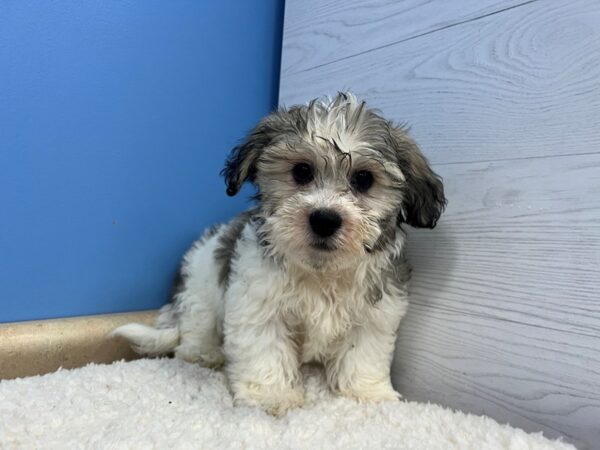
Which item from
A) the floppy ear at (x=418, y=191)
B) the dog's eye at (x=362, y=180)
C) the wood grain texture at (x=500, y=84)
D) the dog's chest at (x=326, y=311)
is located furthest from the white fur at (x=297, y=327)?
the wood grain texture at (x=500, y=84)

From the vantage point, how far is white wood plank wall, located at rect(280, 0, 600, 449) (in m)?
1.20

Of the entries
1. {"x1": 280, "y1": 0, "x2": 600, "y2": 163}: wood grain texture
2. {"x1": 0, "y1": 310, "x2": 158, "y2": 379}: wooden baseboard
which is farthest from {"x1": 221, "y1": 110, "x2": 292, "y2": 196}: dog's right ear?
{"x1": 0, "y1": 310, "x2": 158, "y2": 379}: wooden baseboard

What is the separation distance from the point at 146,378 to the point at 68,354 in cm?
39

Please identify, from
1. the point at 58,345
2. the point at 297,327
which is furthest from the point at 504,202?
the point at 58,345

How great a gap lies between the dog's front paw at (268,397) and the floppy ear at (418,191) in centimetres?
60

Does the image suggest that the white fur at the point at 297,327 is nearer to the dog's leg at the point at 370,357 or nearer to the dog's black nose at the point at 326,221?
the dog's leg at the point at 370,357

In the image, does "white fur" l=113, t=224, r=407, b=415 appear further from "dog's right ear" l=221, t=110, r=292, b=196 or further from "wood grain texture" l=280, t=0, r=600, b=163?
"wood grain texture" l=280, t=0, r=600, b=163

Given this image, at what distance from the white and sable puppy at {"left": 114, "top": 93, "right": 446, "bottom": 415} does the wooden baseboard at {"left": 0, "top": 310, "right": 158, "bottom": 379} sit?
1.73 ft

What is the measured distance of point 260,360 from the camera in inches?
57.4

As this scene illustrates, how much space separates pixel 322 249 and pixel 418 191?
33 cm

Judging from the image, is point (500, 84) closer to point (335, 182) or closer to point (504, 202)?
point (504, 202)

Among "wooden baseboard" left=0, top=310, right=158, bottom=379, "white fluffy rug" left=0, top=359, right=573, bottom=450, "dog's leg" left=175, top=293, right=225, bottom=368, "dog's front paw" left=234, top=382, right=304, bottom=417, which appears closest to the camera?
"white fluffy rug" left=0, top=359, right=573, bottom=450

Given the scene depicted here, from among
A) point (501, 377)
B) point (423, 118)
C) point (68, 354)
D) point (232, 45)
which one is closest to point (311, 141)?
point (423, 118)

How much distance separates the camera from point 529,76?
132cm
